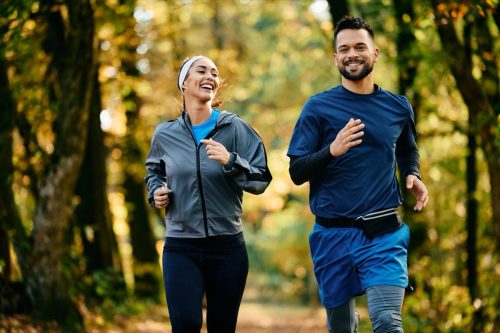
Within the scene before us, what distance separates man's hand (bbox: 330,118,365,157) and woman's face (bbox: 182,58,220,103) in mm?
1088

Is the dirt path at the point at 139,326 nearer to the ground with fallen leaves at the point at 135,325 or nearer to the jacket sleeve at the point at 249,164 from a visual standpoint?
the ground with fallen leaves at the point at 135,325

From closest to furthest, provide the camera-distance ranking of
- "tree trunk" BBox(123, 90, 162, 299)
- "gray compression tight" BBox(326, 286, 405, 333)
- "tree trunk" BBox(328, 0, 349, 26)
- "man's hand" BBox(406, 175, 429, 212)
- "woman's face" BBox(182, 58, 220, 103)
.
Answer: "gray compression tight" BBox(326, 286, 405, 333), "man's hand" BBox(406, 175, 429, 212), "woman's face" BBox(182, 58, 220, 103), "tree trunk" BBox(328, 0, 349, 26), "tree trunk" BBox(123, 90, 162, 299)

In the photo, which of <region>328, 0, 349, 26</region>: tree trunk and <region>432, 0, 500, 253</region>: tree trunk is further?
<region>328, 0, 349, 26</region>: tree trunk

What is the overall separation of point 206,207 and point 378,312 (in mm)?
1302

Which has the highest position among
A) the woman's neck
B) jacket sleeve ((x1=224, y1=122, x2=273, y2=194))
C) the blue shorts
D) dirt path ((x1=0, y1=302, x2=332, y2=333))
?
the woman's neck

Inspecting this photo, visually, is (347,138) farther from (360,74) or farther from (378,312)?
(378,312)

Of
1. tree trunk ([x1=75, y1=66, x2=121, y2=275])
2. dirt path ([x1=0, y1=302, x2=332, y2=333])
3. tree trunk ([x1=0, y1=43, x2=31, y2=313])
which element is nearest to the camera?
dirt path ([x1=0, y1=302, x2=332, y2=333])

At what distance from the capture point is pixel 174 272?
5.70m

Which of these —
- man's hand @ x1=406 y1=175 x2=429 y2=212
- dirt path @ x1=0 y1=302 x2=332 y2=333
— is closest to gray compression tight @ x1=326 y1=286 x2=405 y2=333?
man's hand @ x1=406 y1=175 x2=429 y2=212

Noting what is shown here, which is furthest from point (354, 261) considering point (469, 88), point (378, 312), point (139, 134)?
point (139, 134)

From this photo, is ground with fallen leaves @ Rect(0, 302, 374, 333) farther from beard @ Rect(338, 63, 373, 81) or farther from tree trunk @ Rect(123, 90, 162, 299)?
beard @ Rect(338, 63, 373, 81)

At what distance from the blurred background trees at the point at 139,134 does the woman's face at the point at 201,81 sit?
529 millimetres

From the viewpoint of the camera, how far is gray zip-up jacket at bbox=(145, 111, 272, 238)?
5.73 metres

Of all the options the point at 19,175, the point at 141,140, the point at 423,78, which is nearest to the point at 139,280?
the point at 141,140
